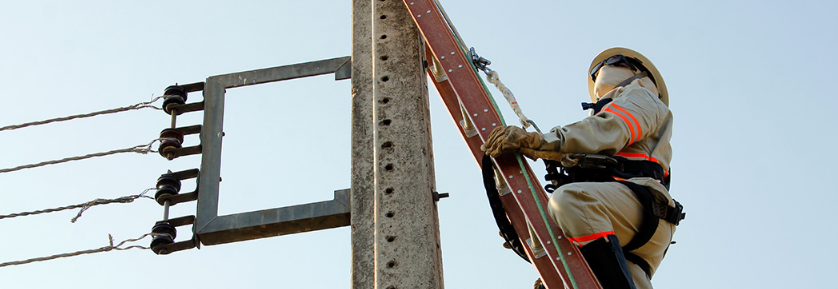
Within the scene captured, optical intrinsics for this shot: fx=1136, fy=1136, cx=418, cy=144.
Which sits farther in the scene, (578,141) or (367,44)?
(367,44)

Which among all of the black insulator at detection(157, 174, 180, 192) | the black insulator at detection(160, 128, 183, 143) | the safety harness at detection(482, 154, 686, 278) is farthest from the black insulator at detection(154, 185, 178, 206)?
the safety harness at detection(482, 154, 686, 278)

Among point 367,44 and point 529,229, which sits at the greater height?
point 367,44

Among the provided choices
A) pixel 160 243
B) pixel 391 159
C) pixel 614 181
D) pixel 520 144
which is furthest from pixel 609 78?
pixel 160 243

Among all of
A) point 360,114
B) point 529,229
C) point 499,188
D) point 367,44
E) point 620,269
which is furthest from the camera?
point 367,44

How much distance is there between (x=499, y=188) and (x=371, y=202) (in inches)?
23.4

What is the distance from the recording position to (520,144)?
4941mm

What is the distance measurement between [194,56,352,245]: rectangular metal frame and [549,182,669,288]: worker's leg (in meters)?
1.11

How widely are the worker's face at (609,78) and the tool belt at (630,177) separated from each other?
77cm

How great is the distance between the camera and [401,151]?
5238 millimetres

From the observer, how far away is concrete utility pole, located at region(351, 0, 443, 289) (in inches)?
190

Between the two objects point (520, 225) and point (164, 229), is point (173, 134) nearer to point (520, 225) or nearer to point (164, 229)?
point (164, 229)

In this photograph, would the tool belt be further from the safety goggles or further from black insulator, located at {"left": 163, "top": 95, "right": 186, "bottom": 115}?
black insulator, located at {"left": 163, "top": 95, "right": 186, "bottom": 115}

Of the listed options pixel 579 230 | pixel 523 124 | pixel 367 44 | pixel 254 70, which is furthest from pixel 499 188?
pixel 254 70

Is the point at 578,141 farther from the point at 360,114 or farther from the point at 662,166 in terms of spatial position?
the point at 360,114
